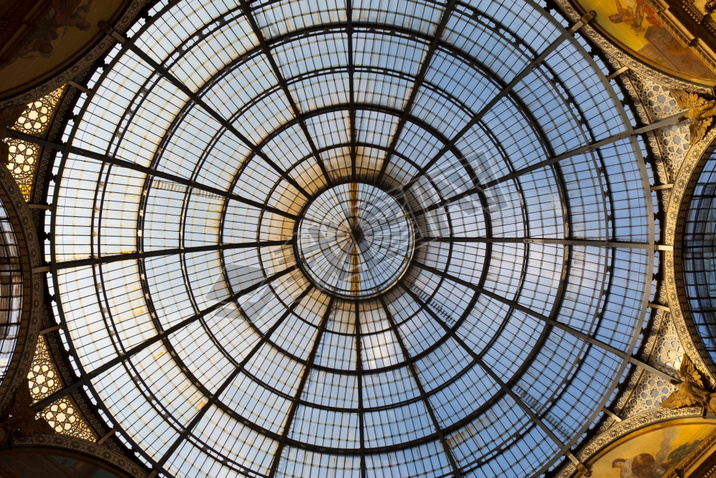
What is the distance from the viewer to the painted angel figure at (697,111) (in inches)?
650

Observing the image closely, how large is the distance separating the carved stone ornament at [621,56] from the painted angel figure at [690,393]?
407 inches

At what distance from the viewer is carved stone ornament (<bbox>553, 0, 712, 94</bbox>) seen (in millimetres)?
17047

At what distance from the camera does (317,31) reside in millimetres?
22641

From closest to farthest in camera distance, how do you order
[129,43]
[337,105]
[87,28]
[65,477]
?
[87,28] < [129,43] < [65,477] < [337,105]

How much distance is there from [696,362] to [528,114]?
40.3 feet

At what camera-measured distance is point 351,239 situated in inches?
1073

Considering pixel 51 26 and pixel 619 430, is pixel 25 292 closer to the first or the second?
pixel 51 26

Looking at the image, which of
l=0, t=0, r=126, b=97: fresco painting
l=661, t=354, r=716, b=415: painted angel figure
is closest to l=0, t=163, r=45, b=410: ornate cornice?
l=0, t=0, r=126, b=97: fresco painting

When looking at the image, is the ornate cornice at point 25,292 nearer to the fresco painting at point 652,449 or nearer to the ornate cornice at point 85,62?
the ornate cornice at point 85,62

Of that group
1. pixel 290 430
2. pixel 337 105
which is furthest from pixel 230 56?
pixel 290 430

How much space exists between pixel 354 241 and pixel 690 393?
1601cm

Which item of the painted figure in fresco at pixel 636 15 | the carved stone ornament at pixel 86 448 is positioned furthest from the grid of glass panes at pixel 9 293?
the painted figure in fresco at pixel 636 15

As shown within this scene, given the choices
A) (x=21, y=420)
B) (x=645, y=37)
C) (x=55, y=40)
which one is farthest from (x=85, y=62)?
(x=645, y=37)

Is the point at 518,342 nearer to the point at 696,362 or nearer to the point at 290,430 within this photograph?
the point at 696,362
